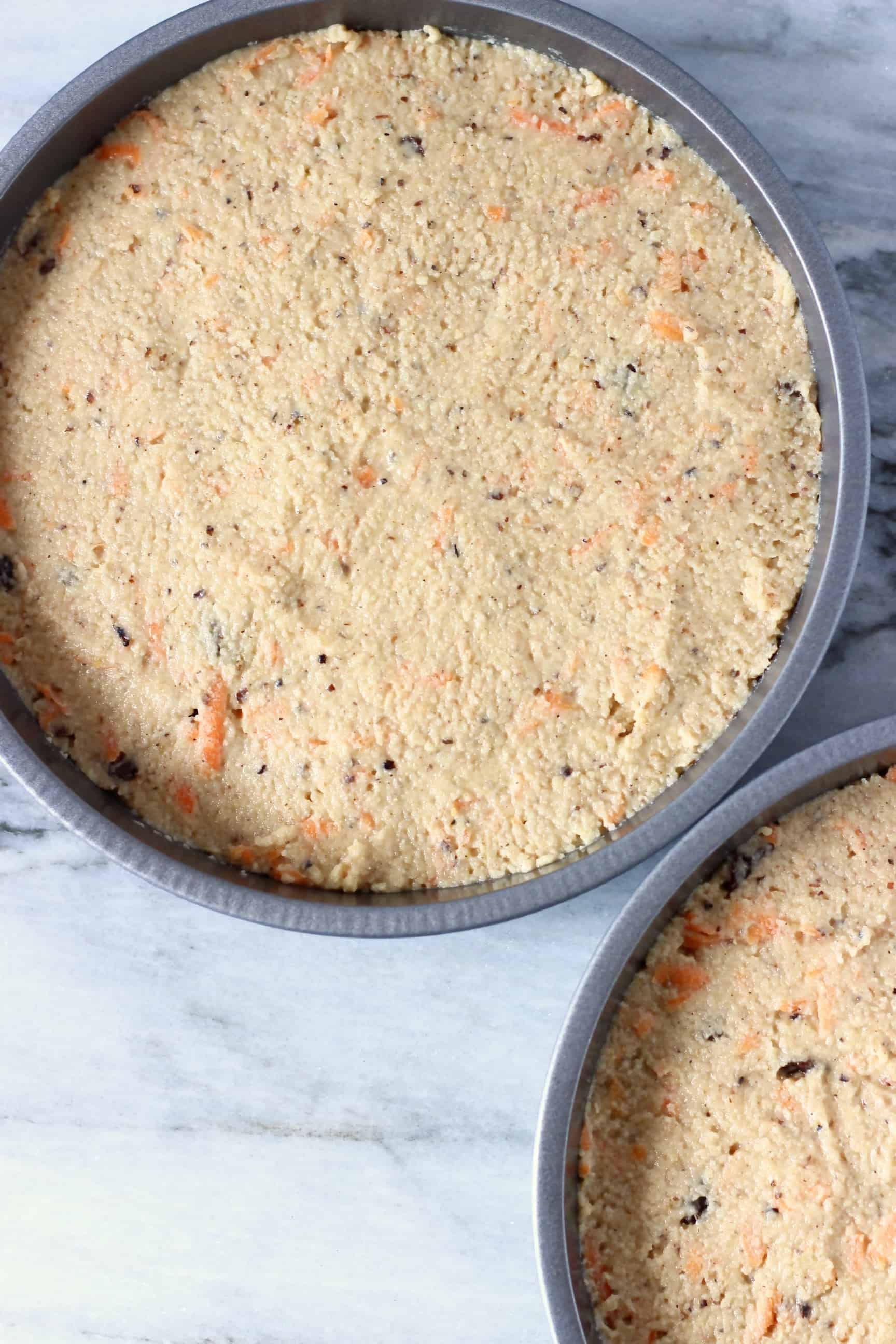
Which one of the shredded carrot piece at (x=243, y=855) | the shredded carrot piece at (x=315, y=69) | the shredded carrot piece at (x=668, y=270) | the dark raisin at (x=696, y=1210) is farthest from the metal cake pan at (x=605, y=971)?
the shredded carrot piece at (x=315, y=69)

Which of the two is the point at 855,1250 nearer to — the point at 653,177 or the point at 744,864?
the point at 744,864

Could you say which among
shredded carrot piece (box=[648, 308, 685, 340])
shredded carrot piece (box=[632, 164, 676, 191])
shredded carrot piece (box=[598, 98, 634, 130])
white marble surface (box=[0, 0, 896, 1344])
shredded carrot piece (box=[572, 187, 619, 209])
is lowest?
white marble surface (box=[0, 0, 896, 1344])

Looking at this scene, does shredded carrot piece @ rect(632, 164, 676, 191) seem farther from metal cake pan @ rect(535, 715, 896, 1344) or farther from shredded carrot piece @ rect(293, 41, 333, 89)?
metal cake pan @ rect(535, 715, 896, 1344)

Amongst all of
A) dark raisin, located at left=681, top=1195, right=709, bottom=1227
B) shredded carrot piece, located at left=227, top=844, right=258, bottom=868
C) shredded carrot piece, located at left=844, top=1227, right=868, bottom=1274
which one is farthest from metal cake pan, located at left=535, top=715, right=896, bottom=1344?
shredded carrot piece, located at left=227, top=844, right=258, bottom=868

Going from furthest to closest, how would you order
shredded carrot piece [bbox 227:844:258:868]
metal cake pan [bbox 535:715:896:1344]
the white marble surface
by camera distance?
the white marble surface < shredded carrot piece [bbox 227:844:258:868] < metal cake pan [bbox 535:715:896:1344]

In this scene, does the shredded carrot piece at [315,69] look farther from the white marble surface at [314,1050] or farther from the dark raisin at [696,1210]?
the dark raisin at [696,1210]
